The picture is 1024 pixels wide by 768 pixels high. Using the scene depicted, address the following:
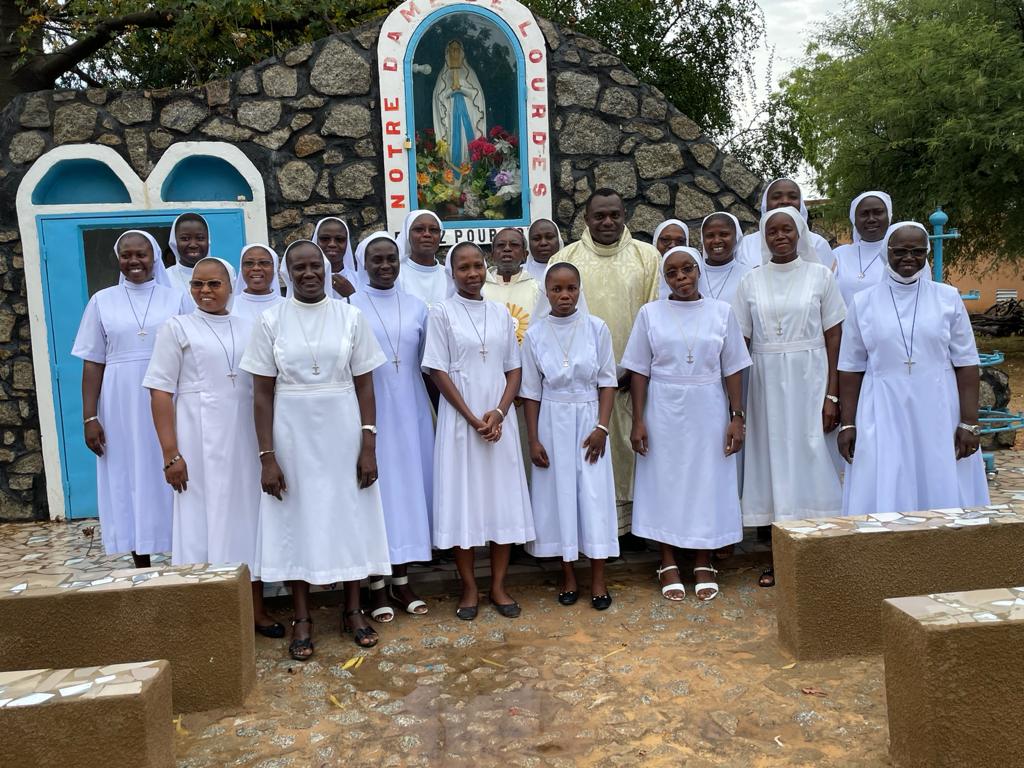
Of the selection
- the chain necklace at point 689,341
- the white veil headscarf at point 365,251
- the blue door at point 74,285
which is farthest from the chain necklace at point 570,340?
the blue door at point 74,285

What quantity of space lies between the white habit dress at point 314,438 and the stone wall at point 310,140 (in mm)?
3065

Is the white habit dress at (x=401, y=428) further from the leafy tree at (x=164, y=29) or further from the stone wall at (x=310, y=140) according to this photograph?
the leafy tree at (x=164, y=29)

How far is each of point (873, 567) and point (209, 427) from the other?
2997mm

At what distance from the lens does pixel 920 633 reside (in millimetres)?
2621

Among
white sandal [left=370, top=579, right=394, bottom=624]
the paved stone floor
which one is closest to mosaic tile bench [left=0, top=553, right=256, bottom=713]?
the paved stone floor

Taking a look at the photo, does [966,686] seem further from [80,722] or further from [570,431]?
[80,722]

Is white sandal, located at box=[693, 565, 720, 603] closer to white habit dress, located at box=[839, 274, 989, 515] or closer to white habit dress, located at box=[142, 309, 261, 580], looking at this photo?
white habit dress, located at box=[839, 274, 989, 515]

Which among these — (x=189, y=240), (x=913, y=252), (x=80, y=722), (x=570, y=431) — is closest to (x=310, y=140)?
(x=189, y=240)

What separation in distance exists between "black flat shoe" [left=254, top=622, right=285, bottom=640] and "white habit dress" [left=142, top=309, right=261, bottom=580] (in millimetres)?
295

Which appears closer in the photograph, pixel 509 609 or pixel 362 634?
pixel 362 634

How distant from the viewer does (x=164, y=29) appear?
11.0m

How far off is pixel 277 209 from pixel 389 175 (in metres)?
0.92

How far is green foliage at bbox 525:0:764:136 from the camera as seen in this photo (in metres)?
14.4

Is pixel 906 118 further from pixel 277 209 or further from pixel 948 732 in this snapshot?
pixel 948 732
